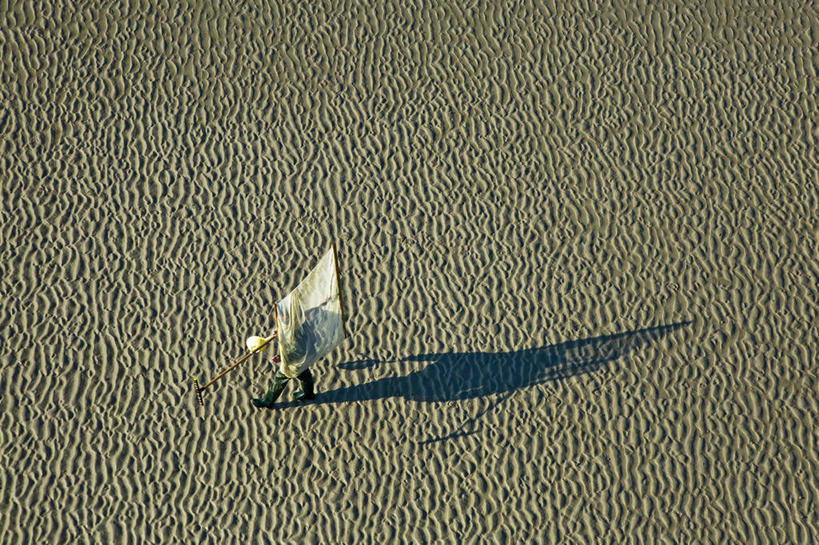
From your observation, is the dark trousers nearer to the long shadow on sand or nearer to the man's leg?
the man's leg

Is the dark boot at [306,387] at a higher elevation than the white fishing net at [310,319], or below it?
below

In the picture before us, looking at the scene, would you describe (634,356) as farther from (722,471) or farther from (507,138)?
(507,138)

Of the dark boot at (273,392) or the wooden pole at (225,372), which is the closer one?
the dark boot at (273,392)

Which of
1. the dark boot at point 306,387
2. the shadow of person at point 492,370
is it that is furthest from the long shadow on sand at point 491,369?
the dark boot at point 306,387

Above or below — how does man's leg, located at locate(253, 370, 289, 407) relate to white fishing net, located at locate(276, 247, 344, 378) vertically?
below

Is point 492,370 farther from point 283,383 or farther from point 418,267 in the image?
point 283,383

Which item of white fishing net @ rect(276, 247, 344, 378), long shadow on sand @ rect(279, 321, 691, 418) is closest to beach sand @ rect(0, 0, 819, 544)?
long shadow on sand @ rect(279, 321, 691, 418)

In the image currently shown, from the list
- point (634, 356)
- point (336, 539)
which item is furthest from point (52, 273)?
point (634, 356)

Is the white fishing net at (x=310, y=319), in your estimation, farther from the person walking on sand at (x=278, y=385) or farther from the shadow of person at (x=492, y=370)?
the shadow of person at (x=492, y=370)

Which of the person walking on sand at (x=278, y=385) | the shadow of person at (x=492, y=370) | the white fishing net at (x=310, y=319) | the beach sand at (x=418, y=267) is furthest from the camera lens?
the shadow of person at (x=492, y=370)
